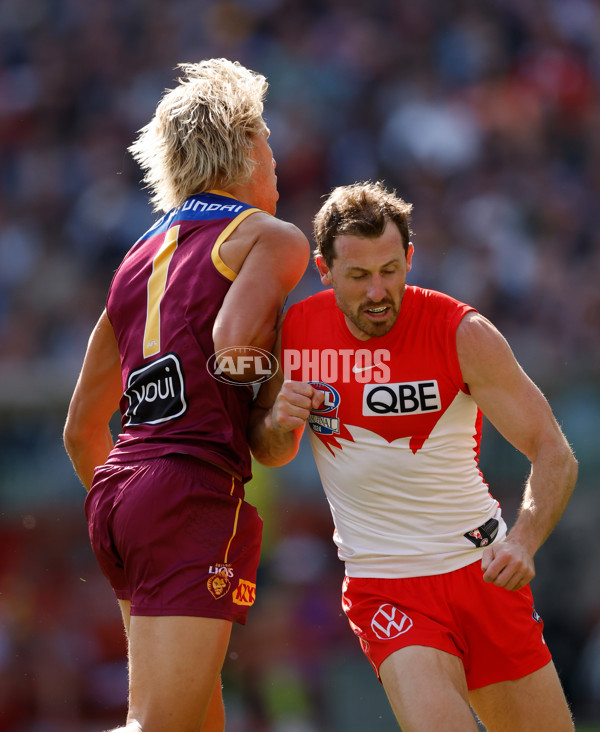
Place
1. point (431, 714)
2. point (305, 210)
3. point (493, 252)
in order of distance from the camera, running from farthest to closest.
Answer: point (305, 210), point (493, 252), point (431, 714)

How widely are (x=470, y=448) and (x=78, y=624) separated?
489 cm

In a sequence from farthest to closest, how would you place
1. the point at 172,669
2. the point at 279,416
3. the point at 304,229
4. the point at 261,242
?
the point at 304,229 → the point at 261,242 → the point at 279,416 → the point at 172,669

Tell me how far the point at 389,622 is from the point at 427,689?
292mm

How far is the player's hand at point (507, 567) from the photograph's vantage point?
3.21 m

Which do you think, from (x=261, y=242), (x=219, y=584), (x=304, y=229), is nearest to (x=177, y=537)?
(x=219, y=584)

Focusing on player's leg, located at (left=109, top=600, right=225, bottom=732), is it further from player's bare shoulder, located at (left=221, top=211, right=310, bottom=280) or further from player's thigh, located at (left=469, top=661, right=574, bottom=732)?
player's bare shoulder, located at (left=221, top=211, right=310, bottom=280)

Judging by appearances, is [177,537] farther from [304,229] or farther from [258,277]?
[304,229]

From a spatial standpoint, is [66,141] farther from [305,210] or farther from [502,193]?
[502,193]

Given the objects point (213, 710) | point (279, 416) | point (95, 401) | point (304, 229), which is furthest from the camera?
point (304, 229)

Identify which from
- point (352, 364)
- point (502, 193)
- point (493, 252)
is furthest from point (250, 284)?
point (502, 193)

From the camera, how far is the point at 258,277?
3498 mm

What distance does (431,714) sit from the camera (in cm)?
328

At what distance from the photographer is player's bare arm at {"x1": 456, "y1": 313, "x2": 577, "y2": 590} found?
3.46 metres

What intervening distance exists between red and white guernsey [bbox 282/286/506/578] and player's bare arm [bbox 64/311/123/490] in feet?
2.31
